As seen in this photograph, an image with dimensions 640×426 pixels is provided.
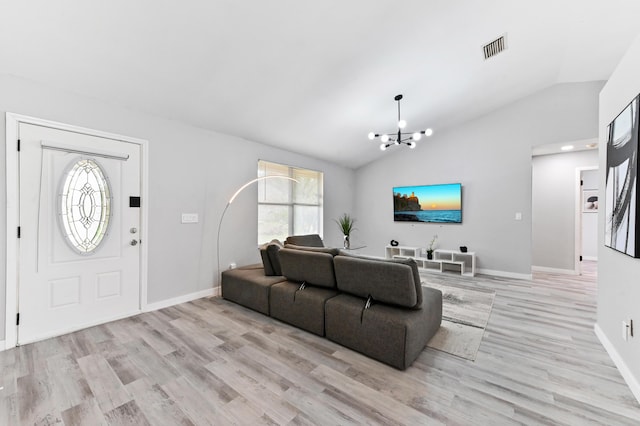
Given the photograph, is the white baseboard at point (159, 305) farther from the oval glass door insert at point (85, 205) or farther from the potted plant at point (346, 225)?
the potted plant at point (346, 225)

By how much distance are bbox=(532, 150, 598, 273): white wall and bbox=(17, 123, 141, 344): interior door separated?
24.3 feet

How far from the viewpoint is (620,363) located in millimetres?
2084

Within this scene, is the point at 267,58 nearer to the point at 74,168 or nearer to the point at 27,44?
the point at 27,44

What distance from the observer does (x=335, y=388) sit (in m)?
1.88

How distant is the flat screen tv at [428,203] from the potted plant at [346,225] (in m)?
1.17

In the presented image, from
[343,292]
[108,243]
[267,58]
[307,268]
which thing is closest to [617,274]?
[343,292]

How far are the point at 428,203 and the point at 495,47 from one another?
327cm

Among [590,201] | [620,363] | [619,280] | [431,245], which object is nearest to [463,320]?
[620,363]

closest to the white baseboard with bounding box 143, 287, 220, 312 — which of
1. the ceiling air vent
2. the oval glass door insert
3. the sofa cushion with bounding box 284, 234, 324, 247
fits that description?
the oval glass door insert

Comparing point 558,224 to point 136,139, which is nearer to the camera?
point 136,139

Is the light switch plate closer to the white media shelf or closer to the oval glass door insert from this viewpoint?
the oval glass door insert

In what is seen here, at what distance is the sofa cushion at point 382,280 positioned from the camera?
222cm

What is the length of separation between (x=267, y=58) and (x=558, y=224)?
6.39 meters

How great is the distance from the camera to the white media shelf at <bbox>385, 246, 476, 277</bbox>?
208 inches
